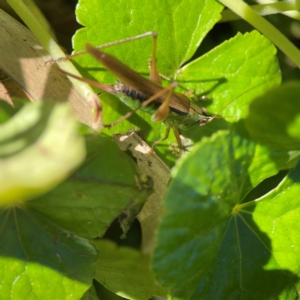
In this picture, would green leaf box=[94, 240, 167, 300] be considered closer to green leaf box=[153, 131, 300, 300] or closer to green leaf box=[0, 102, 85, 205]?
green leaf box=[153, 131, 300, 300]

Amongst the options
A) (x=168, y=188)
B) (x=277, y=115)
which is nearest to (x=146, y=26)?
(x=277, y=115)

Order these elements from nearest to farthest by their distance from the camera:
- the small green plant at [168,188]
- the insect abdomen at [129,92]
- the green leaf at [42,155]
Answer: the green leaf at [42,155], the small green plant at [168,188], the insect abdomen at [129,92]

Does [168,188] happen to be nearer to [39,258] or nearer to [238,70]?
[39,258]

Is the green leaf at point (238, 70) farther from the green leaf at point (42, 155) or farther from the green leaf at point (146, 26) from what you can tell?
the green leaf at point (42, 155)

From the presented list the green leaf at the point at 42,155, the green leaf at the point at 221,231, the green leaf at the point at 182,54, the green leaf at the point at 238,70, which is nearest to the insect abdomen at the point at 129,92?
the green leaf at the point at 182,54

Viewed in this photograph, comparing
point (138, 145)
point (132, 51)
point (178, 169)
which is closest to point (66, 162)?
point (178, 169)

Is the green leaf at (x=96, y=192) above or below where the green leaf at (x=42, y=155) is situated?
below

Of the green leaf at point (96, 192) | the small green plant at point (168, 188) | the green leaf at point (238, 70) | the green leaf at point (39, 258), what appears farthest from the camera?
the green leaf at point (238, 70)

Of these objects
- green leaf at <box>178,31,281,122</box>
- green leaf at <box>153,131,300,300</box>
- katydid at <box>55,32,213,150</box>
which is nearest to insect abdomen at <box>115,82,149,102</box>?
katydid at <box>55,32,213,150</box>
